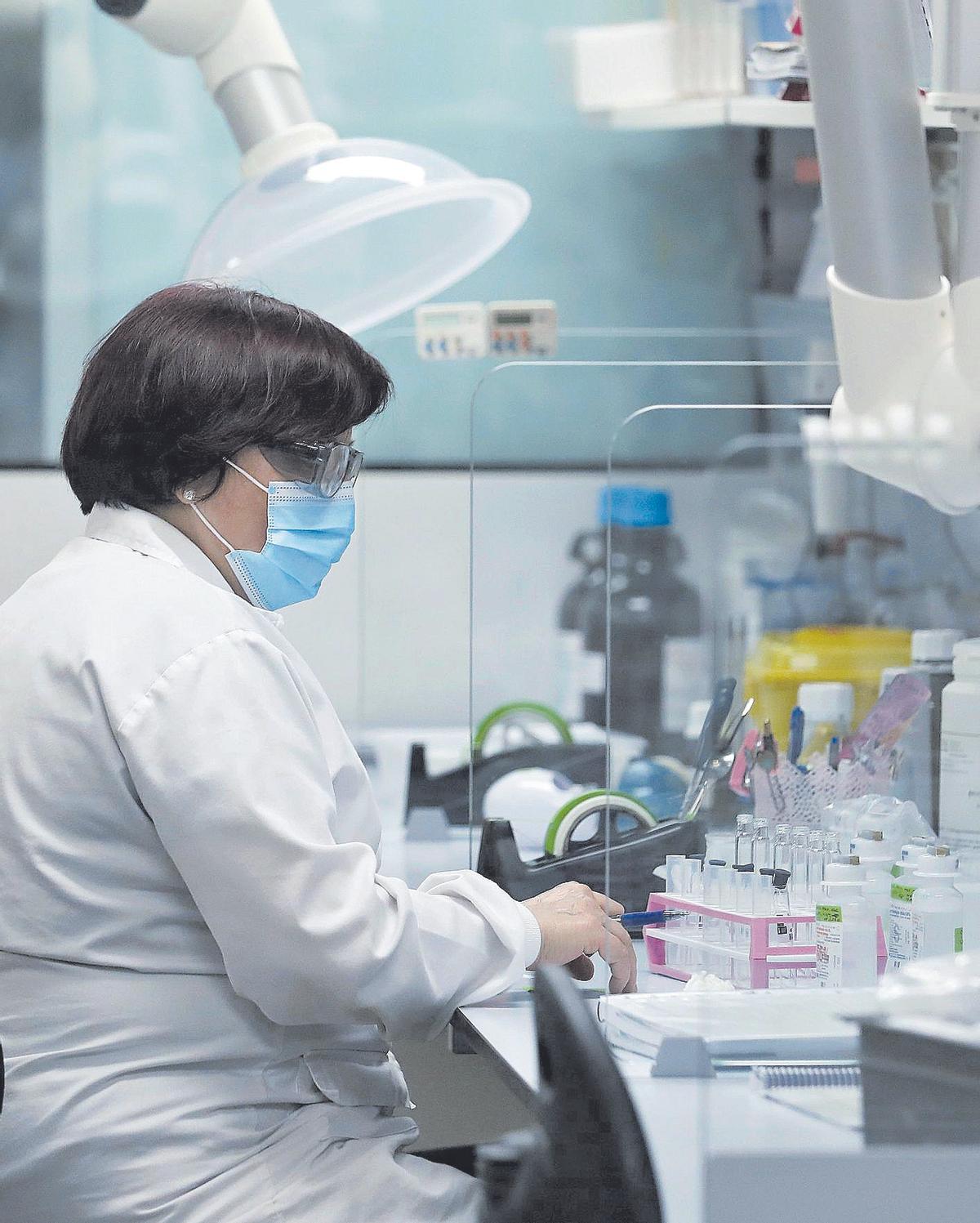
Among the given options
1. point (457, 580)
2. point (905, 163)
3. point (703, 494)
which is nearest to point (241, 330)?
point (905, 163)

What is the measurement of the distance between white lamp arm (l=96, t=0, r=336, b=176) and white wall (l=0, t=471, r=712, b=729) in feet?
2.30

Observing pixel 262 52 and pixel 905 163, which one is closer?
pixel 905 163

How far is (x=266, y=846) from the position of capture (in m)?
0.95

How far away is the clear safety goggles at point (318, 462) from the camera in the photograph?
1.17 m

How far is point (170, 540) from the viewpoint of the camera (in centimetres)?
113

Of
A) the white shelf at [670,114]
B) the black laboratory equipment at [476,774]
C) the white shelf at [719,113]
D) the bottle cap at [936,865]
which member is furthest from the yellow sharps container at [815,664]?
the white shelf at [670,114]

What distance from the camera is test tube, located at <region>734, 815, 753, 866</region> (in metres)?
1.16

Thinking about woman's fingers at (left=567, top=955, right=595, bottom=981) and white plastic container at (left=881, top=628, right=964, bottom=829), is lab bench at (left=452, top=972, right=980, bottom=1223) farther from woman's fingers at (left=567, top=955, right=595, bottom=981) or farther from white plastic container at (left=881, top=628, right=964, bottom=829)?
white plastic container at (left=881, top=628, right=964, bottom=829)

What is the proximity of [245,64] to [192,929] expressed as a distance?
3.64 feet

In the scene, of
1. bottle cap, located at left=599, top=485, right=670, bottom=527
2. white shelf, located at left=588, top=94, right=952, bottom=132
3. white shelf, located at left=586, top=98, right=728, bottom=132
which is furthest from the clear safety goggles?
white shelf, located at left=586, top=98, right=728, bottom=132

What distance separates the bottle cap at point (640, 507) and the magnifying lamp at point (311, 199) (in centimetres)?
48

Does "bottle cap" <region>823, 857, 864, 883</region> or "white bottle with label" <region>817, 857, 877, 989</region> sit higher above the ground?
"bottle cap" <region>823, 857, 864, 883</region>

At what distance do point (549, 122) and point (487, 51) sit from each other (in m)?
0.16

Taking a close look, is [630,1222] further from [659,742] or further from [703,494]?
[703,494]
